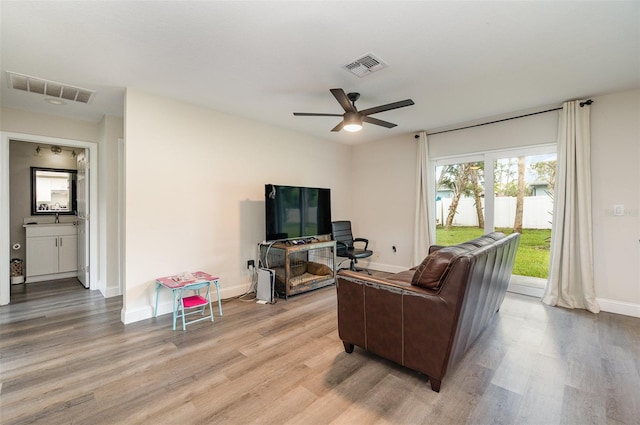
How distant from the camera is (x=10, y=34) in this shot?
Result: 2041 millimetres

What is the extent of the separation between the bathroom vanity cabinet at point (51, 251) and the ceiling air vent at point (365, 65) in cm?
532

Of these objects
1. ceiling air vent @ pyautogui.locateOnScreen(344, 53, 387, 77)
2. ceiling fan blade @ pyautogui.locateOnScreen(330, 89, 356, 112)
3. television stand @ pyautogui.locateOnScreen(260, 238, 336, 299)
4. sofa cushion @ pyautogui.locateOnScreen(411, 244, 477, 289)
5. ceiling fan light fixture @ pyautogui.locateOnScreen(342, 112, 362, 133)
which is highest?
ceiling air vent @ pyautogui.locateOnScreen(344, 53, 387, 77)

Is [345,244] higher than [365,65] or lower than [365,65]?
lower

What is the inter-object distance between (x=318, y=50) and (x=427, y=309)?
216cm

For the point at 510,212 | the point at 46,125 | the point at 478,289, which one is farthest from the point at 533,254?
the point at 46,125

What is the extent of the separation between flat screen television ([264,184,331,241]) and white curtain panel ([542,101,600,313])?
10.3 feet

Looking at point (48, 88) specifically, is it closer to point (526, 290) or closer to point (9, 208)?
point (9, 208)

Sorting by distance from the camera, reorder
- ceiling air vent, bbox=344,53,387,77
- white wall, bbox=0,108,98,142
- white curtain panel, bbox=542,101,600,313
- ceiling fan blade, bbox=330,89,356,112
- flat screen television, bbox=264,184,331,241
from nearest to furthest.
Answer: ceiling air vent, bbox=344,53,387,77 < ceiling fan blade, bbox=330,89,356,112 < white curtain panel, bbox=542,101,600,313 < white wall, bbox=0,108,98,142 < flat screen television, bbox=264,184,331,241

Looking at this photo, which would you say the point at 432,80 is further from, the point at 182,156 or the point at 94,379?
the point at 94,379

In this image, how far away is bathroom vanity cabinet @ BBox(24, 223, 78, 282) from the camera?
14.5 feet

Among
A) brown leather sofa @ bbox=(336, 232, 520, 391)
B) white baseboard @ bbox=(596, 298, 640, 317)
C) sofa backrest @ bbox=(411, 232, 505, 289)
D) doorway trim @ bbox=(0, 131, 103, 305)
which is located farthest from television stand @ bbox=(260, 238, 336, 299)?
white baseboard @ bbox=(596, 298, 640, 317)

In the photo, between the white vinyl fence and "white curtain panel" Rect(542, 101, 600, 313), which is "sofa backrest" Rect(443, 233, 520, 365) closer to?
"white curtain panel" Rect(542, 101, 600, 313)

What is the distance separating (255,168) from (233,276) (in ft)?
5.30

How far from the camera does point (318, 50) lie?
227 cm
